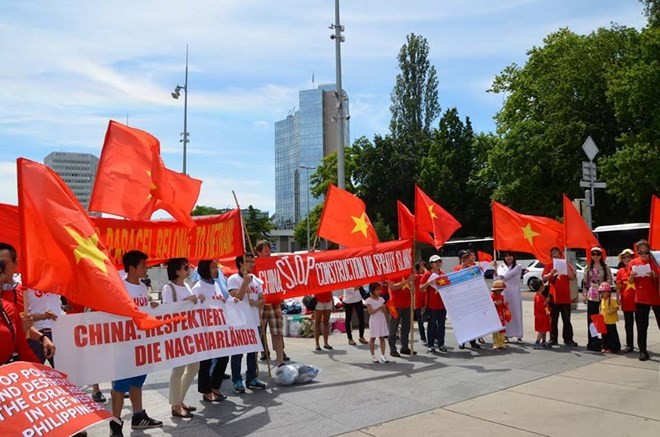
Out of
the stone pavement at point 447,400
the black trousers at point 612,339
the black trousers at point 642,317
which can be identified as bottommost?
the stone pavement at point 447,400

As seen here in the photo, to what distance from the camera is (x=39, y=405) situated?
3.63 m

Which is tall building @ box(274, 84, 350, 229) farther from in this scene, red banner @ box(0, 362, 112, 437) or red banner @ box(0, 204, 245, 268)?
red banner @ box(0, 362, 112, 437)

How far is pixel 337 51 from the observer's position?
1847 centimetres

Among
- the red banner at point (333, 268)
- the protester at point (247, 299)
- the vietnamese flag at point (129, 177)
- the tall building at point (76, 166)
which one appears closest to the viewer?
the vietnamese flag at point (129, 177)

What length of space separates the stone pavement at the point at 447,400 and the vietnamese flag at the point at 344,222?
201cm

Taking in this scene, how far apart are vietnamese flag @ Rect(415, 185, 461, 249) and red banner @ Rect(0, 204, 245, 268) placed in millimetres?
3296

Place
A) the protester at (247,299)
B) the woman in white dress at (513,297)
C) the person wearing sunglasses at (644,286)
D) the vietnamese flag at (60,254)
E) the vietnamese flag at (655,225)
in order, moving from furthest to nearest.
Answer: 1. the woman in white dress at (513,297)
2. the vietnamese flag at (655,225)
3. the person wearing sunglasses at (644,286)
4. the protester at (247,299)
5. the vietnamese flag at (60,254)

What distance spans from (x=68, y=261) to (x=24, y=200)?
1.88 ft

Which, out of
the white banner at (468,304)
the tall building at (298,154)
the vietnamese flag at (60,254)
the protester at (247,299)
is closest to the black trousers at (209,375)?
the protester at (247,299)

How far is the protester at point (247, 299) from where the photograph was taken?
7285 mm

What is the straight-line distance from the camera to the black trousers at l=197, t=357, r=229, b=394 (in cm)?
691

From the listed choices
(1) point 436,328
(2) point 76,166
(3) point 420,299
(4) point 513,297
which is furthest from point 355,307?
(2) point 76,166

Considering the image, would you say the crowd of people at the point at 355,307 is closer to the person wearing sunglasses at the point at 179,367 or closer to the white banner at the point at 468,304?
the person wearing sunglasses at the point at 179,367

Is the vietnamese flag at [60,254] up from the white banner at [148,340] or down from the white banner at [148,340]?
up
